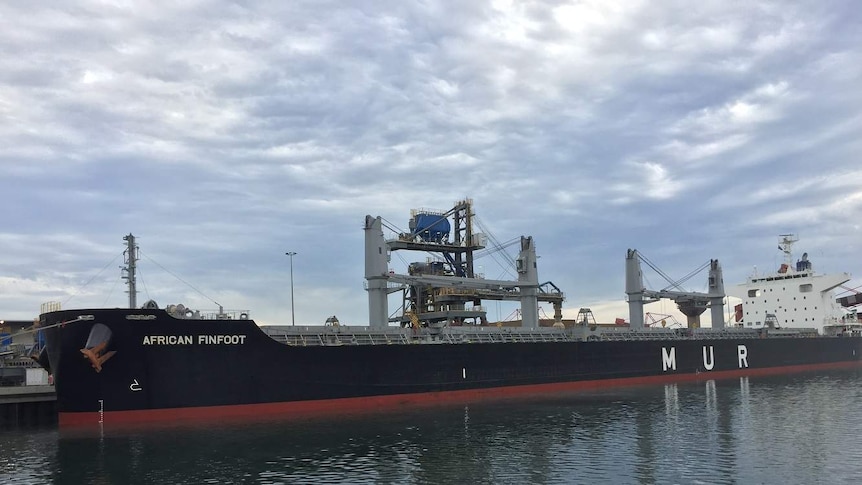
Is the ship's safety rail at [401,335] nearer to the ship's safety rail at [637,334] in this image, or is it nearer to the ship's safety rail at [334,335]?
the ship's safety rail at [334,335]

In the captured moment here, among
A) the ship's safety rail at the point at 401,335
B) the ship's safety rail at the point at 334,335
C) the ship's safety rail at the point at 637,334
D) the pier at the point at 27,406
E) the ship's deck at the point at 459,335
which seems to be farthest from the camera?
the ship's safety rail at the point at 637,334

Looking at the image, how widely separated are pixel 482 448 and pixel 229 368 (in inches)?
489

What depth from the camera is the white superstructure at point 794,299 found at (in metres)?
67.3

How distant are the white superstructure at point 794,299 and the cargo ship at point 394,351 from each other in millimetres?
5498

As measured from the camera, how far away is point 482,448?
72.5 feet

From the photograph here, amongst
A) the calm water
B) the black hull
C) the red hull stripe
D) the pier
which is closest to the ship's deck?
the black hull

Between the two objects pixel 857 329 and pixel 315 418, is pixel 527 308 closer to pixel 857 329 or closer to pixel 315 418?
pixel 315 418

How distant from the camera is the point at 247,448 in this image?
72.1 ft

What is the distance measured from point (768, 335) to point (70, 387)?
56.4 m

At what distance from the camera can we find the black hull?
88.7 feet

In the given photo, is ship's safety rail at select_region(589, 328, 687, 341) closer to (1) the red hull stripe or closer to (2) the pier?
(1) the red hull stripe

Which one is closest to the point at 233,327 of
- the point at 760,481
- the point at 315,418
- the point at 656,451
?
the point at 315,418

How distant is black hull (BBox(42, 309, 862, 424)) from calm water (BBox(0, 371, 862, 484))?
1941 mm

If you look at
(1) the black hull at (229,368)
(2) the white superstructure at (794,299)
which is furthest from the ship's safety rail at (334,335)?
(2) the white superstructure at (794,299)
